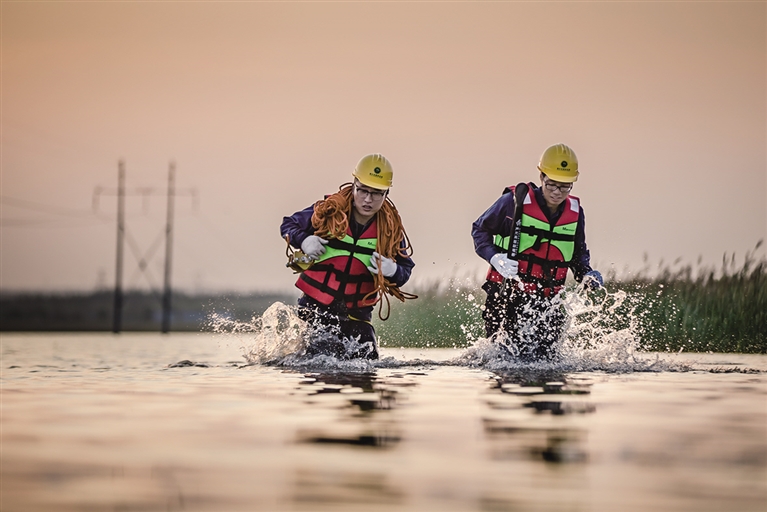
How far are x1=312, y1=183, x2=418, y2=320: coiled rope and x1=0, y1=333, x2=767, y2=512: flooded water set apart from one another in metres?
2.23

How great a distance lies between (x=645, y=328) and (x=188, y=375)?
8810 mm

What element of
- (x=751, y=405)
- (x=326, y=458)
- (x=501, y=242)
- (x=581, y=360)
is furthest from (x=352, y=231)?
(x=326, y=458)

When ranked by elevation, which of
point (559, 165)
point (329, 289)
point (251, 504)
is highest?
point (559, 165)

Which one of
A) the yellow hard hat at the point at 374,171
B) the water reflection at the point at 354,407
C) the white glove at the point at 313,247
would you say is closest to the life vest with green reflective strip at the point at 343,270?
the white glove at the point at 313,247

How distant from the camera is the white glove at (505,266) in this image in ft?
37.0

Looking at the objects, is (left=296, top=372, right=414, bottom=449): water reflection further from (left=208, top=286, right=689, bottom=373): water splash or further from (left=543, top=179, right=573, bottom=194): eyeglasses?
(left=543, top=179, right=573, bottom=194): eyeglasses

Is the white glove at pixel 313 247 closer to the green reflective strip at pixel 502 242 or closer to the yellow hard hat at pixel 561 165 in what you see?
the green reflective strip at pixel 502 242

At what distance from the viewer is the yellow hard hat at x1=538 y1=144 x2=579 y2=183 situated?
1147 cm

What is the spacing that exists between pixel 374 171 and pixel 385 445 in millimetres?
6235

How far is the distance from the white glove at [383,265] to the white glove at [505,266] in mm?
1047

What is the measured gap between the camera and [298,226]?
11.2 meters

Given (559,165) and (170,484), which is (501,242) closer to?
(559,165)

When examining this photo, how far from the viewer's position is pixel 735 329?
55.5 ft

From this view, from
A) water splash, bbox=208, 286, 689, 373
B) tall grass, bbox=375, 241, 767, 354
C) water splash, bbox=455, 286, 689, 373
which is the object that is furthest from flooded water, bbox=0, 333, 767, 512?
tall grass, bbox=375, 241, 767, 354
